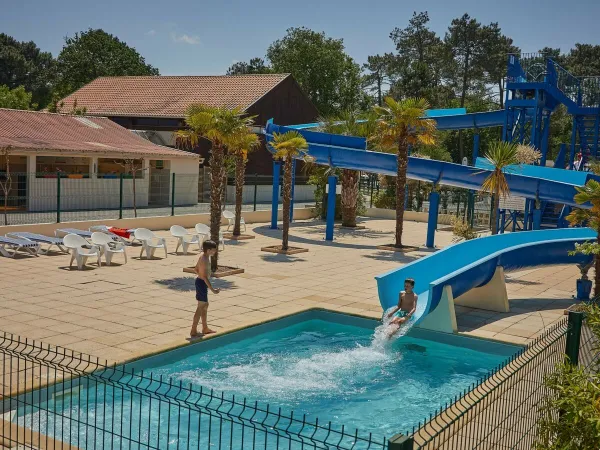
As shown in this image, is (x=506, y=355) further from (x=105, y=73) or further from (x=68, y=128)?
(x=105, y=73)

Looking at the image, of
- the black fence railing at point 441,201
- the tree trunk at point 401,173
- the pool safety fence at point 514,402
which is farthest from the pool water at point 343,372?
the black fence railing at point 441,201

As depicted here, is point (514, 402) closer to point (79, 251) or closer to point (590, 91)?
point (79, 251)

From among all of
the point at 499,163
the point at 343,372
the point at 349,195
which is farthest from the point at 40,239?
the point at 349,195

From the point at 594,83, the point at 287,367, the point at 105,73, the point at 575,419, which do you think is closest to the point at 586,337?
the point at 287,367

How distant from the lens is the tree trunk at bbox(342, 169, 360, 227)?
29.2 meters

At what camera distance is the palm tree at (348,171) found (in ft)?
93.0

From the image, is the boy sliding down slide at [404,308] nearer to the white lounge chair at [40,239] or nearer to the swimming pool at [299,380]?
the swimming pool at [299,380]

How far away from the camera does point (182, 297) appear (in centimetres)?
1401

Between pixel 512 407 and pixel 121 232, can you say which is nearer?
pixel 512 407

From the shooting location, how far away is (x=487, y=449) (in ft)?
19.8

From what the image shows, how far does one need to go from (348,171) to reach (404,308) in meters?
17.6

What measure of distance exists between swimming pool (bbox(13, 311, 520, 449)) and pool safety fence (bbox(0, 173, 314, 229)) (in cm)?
1189

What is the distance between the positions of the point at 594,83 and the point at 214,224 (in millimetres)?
21733

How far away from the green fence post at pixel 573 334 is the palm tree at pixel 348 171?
21319 mm
